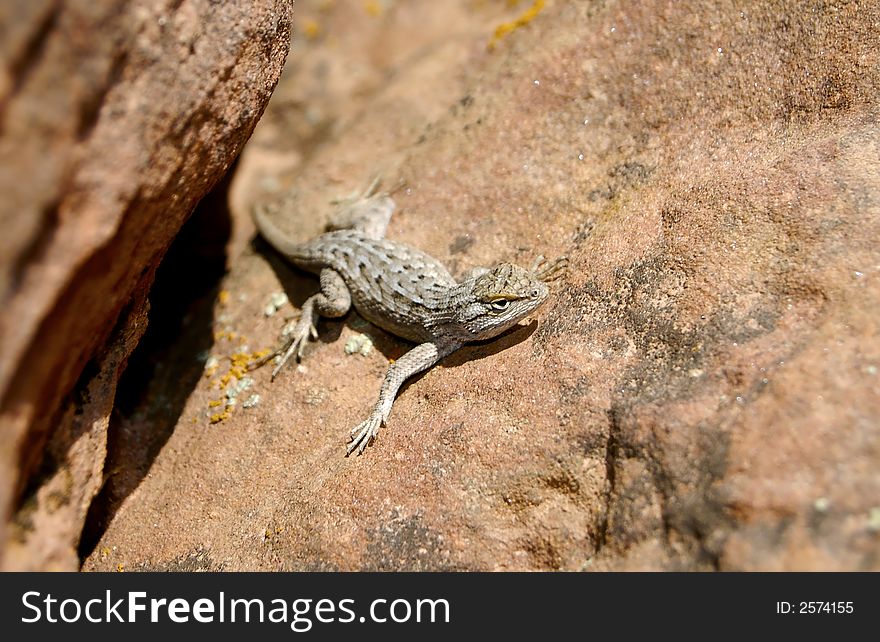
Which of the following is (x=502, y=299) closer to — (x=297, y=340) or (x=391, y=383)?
(x=391, y=383)

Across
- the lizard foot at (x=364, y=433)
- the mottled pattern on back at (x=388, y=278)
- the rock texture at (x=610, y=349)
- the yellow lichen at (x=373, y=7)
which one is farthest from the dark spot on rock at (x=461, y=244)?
the yellow lichen at (x=373, y=7)

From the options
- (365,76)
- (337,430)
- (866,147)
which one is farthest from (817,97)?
(365,76)

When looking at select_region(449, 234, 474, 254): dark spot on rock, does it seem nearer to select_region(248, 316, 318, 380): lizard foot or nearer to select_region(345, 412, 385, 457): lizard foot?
select_region(248, 316, 318, 380): lizard foot

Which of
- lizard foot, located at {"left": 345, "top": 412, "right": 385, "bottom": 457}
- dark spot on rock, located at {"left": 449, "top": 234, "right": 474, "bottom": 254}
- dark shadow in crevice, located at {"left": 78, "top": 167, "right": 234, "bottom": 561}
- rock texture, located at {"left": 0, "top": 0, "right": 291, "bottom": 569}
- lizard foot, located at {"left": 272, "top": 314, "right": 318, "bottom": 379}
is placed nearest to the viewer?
rock texture, located at {"left": 0, "top": 0, "right": 291, "bottom": 569}

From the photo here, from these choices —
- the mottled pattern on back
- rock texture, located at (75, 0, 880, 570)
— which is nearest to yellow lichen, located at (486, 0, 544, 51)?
rock texture, located at (75, 0, 880, 570)

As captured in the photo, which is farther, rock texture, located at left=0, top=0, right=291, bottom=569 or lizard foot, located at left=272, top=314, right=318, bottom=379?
lizard foot, located at left=272, top=314, right=318, bottom=379

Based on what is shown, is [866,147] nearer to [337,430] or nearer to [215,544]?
[337,430]

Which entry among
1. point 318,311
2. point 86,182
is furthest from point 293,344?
point 86,182
